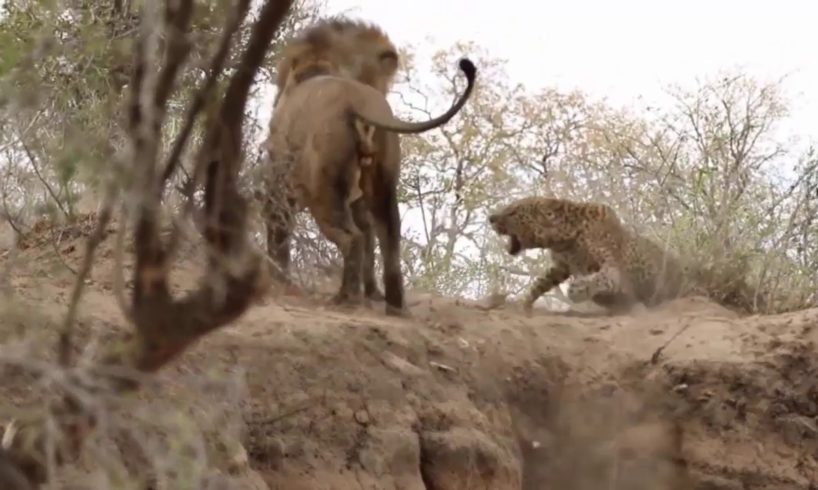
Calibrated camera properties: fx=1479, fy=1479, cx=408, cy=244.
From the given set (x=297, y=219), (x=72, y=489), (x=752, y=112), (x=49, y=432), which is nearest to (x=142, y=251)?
(x=49, y=432)

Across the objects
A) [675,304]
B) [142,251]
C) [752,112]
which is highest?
[752,112]

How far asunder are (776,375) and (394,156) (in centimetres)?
211

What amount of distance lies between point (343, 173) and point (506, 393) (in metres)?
1.28

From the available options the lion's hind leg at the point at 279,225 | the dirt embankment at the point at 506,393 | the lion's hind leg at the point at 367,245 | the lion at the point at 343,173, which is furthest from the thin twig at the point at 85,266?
the lion's hind leg at the point at 367,245

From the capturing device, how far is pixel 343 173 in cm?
695

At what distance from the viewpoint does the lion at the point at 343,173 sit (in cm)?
696

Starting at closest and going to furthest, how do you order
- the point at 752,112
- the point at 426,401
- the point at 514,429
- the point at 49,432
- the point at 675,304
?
the point at 49,432, the point at 426,401, the point at 514,429, the point at 675,304, the point at 752,112

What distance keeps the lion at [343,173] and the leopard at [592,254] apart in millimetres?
1251

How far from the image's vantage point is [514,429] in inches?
272

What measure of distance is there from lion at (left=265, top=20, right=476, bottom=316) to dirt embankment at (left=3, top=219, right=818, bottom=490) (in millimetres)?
277

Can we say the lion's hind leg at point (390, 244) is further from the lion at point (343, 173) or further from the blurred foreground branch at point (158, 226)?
the blurred foreground branch at point (158, 226)

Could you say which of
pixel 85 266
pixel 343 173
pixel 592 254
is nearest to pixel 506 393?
pixel 343 173

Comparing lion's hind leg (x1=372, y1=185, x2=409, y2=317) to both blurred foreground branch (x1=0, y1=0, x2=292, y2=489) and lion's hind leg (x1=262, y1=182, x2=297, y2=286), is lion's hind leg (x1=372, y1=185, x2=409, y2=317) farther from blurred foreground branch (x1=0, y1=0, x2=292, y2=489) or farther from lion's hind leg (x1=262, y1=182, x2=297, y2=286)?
blurred foreground branch (x1=0, y1=0, x2=292, y2=489)

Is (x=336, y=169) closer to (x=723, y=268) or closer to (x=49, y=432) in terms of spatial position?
(x=723, y=268)
